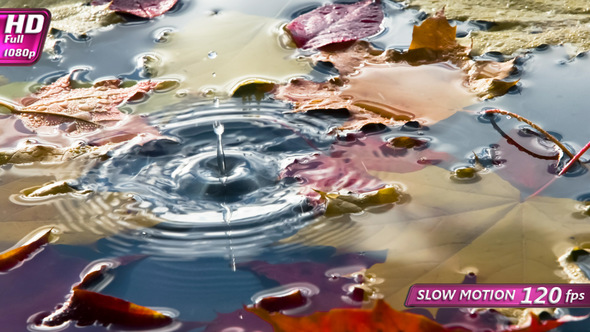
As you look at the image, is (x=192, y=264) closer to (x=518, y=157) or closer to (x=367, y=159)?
(x=367, y=159)

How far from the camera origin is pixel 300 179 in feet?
4.05

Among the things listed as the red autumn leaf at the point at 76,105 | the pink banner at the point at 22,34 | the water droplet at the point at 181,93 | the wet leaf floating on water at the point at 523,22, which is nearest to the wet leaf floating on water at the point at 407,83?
the wet leaf floating on water at the point at 523,22

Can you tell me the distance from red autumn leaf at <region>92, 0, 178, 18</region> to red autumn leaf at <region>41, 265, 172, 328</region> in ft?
3.75

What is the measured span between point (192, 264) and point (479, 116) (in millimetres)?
741

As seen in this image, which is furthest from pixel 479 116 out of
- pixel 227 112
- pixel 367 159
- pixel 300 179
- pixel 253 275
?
pixel 253 275

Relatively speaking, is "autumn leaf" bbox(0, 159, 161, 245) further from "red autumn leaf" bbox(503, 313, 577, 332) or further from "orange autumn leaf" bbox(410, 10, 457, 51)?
"orange autumn leaf" bbox(410, 10, 457, 51)

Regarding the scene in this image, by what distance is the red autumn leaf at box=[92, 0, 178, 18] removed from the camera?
1.90 m

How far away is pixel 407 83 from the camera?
59.9 inches

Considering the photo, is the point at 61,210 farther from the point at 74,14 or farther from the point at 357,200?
the point at 74,14

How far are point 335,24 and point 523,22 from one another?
53 centimetres

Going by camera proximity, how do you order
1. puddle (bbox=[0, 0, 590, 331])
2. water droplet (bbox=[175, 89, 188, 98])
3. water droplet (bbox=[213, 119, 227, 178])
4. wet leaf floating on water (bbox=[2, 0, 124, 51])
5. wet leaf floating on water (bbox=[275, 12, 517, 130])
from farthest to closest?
1. wet leaf floating on water (bbox=[2, 0, 124, 51])
2. water droplet (bbox=[175, 89, 188, 98])
3. wet leaf floating on water (bbox=[275, 12, 517, 130])
4. water droplet (bbox=[213, 119, 227, 178])
5. puddle (bbox=[0, 0, 590, 331])

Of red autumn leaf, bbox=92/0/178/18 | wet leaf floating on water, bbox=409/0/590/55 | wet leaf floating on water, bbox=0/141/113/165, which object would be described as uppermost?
wet leaf floating on water, bbox=409/0/590/55

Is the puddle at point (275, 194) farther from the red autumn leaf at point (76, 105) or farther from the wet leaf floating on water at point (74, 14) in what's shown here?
the wet leaf floating on water at point (74, 14)

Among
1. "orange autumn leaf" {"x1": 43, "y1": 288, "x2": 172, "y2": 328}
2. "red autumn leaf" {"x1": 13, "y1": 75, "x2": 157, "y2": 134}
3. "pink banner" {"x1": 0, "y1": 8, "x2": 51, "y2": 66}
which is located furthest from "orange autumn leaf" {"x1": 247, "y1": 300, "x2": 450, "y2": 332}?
"pink banner" {"x1": 0, "y1": 8, "x2": 51, "y2": 66}
